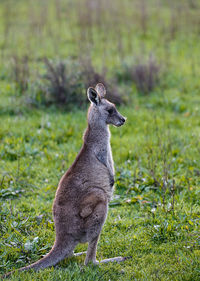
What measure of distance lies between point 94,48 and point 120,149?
19.8 feet

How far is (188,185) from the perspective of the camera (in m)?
5.54

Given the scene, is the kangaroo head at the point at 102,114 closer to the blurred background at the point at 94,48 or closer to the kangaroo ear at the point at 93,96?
the kangaroo ear at the point at 93,96

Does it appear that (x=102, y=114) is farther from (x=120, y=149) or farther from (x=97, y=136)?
(x=120, y=149)

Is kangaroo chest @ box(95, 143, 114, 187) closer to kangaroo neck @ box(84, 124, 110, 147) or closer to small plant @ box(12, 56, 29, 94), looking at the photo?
kangaroo neck @ box(84, 124, 110, 147)

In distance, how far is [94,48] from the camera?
39.6ft

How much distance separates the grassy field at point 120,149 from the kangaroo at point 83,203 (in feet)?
0.63

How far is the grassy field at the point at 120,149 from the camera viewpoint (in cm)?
431

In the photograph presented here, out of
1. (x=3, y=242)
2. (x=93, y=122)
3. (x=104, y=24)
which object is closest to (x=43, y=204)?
(x=3, y=242)

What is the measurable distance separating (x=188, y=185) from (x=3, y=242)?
257 cm

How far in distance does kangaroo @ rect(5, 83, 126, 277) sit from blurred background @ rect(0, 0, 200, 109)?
384 centimetres

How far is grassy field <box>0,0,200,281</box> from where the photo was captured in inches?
170

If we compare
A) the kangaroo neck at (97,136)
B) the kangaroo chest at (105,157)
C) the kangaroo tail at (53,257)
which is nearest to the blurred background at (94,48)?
the kangaroo neck at (97,136)

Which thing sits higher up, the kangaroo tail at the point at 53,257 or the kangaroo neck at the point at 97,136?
the kangaroo neck at the point at 97,136

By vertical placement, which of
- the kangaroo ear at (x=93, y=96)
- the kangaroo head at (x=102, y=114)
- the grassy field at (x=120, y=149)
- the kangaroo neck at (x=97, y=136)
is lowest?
the grassy field at (x=120, y=149)
